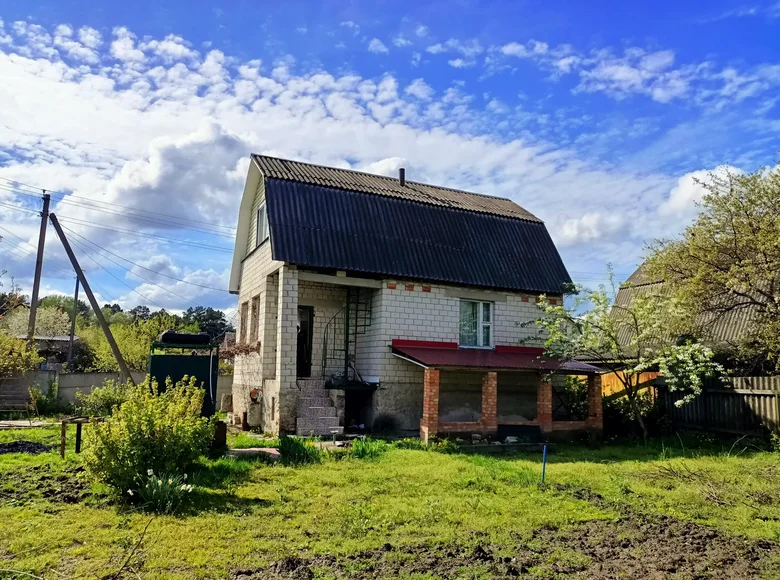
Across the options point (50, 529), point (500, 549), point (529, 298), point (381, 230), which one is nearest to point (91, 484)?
point (50, 529)

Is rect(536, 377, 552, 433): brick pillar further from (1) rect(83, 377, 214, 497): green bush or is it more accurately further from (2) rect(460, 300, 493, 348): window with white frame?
(1) rect(83, 377, 214, 497): green bush

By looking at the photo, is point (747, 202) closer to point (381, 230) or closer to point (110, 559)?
point (381, 230)

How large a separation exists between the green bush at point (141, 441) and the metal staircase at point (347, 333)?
8.14 meters

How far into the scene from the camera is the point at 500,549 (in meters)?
6.26

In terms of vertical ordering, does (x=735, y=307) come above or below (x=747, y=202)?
below

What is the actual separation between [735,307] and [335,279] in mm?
11157

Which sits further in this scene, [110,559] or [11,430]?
[11,430]

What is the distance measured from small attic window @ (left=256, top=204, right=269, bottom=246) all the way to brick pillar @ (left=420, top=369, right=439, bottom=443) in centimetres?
692

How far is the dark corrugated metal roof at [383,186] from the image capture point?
57.8 ft

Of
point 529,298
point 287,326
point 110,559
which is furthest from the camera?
point 529,298

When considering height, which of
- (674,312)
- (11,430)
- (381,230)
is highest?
(381,230)

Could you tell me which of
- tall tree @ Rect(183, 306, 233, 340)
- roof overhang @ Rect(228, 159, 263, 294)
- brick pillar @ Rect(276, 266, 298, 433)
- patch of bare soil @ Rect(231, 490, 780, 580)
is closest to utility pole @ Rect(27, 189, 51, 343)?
roof overhang @ Rect(228, 159, 263, 294)

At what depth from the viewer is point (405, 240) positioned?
1727cm

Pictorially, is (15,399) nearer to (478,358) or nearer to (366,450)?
(366,450)
